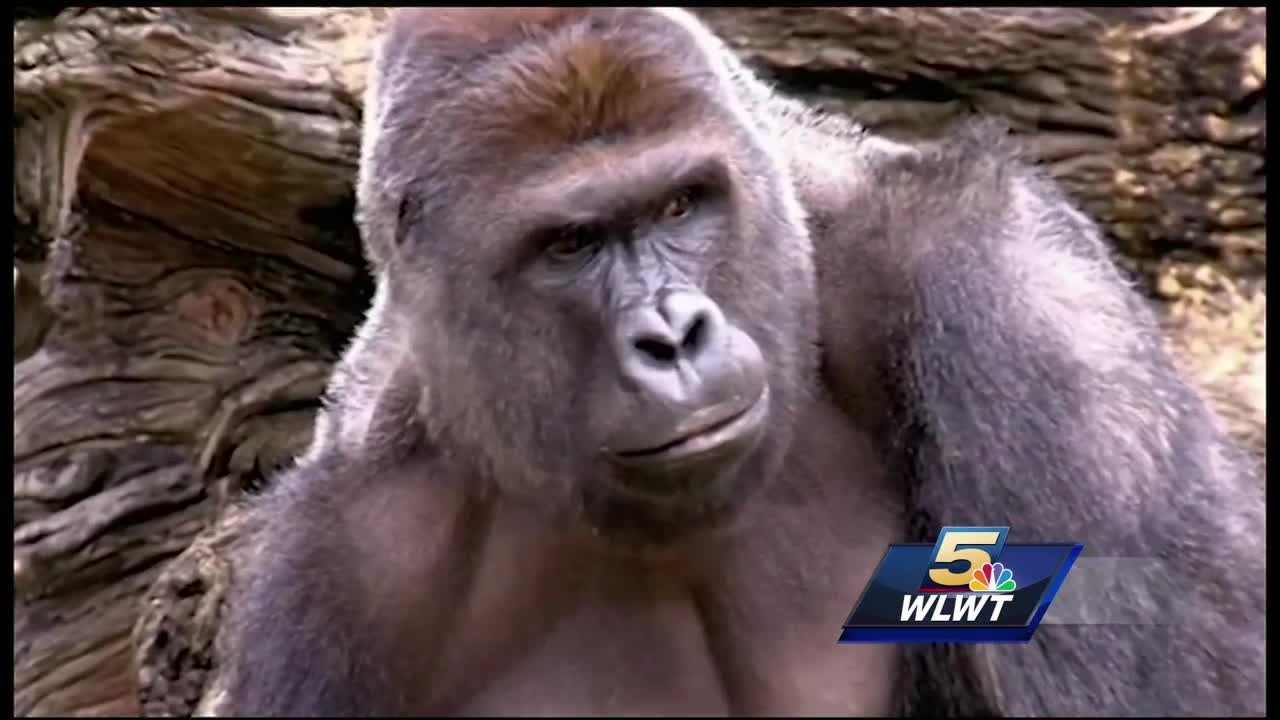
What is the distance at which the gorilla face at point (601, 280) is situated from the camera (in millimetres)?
1550

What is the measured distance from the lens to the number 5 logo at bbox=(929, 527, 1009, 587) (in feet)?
5.23

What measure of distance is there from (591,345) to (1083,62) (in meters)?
1.52

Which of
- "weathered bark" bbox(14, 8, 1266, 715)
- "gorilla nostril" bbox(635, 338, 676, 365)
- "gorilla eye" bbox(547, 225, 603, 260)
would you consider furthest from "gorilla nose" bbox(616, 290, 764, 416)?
"weathered bark" bbox(14, 8, 1266, 715)

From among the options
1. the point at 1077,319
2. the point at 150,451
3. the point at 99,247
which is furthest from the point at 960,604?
the point at 99,247

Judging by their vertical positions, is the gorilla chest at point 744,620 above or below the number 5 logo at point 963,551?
below

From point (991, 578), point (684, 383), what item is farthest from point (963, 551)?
point (684, 383)

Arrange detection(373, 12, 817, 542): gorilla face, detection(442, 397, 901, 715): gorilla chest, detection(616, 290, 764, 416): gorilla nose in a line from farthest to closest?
detection(442, 397, 901, 715): gorilla chest
detection(373, 12, 817, 542): gorilla face
detection(616, 290, 764, 416): gorilla nose

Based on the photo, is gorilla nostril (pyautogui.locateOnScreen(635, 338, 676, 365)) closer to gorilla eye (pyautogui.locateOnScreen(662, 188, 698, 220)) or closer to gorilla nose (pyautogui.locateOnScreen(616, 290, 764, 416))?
gorilla nose (pyautogui.locateOnScreen(616, 290, 764, 416))

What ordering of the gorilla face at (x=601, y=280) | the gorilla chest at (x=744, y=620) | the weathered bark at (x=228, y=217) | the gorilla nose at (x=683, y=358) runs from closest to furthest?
the gorilla nose at (x=683, y=358)
the gorilla face at (x=601, y=280)
the gorilla chest at (x=744, y=620)
the weathered bark at (x=228, y=217)

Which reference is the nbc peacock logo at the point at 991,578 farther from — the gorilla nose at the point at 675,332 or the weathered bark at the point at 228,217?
the weathered bark at the point at 228,217

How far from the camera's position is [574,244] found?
1.63 m

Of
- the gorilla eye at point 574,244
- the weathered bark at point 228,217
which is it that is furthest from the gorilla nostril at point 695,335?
the weathered bark at point 228,217

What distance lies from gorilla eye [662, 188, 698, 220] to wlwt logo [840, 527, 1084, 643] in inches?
18.9

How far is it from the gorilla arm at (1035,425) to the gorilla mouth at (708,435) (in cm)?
34
